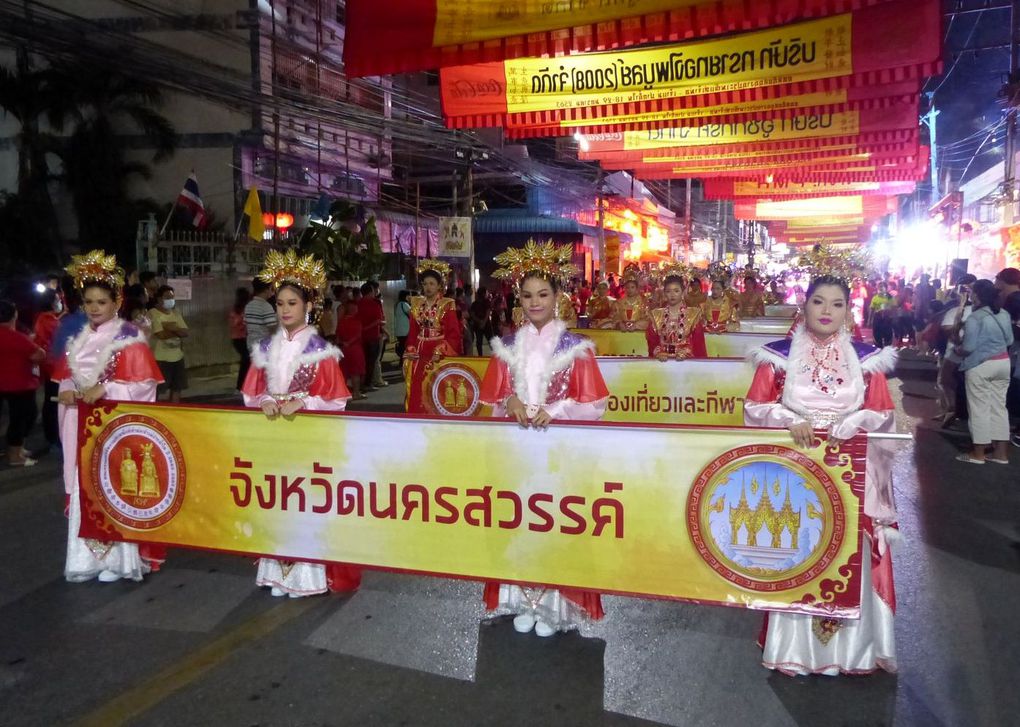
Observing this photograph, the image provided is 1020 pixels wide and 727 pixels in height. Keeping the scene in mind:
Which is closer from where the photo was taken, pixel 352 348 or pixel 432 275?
pixel 432 275

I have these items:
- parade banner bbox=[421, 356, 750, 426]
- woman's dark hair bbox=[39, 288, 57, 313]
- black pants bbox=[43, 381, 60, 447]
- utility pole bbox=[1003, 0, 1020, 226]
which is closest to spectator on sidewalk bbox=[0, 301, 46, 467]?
black pants bbox=[43, 381, 60, 447]

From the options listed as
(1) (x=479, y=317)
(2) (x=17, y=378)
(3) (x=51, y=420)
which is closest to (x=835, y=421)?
(2) (x=17, y=378)

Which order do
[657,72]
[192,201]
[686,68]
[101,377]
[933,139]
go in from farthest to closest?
[933,139]
[192,201]
[657,72]
[686,68]
[101,377]

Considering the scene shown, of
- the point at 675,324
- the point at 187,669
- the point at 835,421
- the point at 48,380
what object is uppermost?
the point at 675,324

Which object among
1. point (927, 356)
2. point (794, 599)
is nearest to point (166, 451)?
point (794, 599)

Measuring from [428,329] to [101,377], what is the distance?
177 inches

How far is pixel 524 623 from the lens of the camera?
4336 millimetres

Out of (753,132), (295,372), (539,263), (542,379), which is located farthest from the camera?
(753,132)

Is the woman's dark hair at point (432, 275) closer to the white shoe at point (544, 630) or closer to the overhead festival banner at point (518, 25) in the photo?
the overhead festival banner at point (518, 25)

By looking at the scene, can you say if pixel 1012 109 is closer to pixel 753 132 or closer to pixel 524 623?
pixel 753 132

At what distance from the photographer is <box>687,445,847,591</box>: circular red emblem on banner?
3.52 meters

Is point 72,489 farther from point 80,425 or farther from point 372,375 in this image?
point 372,375

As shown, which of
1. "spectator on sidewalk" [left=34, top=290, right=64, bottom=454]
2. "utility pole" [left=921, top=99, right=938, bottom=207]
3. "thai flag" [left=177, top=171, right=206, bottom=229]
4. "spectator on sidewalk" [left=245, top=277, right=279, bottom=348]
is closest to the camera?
"spectator on sidewalk" [left=34, top=290, right=64, bottom=454]

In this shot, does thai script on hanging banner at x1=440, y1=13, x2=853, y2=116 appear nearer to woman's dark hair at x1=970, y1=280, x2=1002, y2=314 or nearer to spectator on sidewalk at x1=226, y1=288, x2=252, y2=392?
woman's dark hair at x1=970, y1=280, x2=1002, y2=314
